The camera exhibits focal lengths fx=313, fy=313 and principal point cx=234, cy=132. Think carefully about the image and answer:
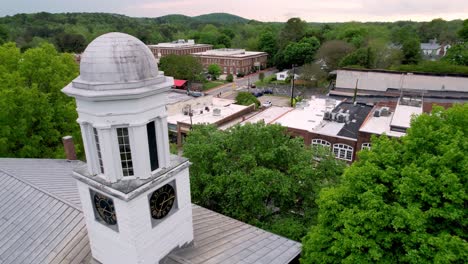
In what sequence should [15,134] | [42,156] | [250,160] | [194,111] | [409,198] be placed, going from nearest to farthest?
[409,198]
[250,160]
[15,134]
[42,156]
[194,111]

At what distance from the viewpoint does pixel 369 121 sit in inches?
1419

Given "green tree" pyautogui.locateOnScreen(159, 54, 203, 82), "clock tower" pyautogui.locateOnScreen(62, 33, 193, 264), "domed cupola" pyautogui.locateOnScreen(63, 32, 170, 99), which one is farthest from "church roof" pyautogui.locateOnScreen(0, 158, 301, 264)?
"green tree" pyautogui.locateOnScreen(159, 54, 203, 82)

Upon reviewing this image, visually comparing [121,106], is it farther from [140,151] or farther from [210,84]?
[210,84]

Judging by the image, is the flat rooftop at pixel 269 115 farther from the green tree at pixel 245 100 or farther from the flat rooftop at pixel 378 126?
the flat rooftop at pixel 378 126

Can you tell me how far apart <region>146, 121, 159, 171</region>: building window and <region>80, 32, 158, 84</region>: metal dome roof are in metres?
1.75

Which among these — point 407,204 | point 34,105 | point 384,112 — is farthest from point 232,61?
point 407,204

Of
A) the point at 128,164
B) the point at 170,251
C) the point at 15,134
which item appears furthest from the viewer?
the point at 15,134

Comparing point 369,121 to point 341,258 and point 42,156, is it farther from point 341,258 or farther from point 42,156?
point 42,156

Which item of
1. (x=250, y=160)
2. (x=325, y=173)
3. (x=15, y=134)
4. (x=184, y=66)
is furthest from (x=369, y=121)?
(x=184, y=66)

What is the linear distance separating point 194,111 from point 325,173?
31.5 m

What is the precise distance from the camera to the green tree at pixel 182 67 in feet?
249

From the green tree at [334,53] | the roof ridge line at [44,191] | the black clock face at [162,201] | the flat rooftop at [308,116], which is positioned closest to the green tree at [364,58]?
the green tree at [334,53]

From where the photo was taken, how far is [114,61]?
895 cm

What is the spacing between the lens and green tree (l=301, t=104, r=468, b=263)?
1016 cm
